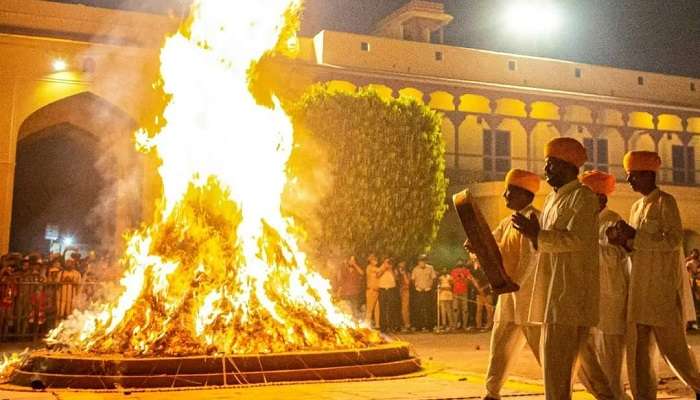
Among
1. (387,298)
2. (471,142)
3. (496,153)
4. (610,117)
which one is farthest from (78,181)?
(610,117)

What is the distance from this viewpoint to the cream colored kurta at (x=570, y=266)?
15.2 feet

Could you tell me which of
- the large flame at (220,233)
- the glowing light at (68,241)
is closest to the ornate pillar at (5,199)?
the glowing light at (68,241)

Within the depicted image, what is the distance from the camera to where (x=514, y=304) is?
5547mm

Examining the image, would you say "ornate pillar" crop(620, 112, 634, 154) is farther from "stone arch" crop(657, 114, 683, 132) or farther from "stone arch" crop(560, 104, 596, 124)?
"stone arch" crop(657, 114, 683, 132)

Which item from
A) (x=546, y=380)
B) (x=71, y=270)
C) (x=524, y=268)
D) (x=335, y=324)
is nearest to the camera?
(x=546, y=380)

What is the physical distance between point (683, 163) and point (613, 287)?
28951 mm

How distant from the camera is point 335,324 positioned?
8719 millimetres

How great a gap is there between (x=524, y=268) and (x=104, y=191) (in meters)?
21.5

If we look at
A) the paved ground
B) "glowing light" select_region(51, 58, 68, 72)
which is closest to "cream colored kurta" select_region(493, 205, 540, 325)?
the paved ground

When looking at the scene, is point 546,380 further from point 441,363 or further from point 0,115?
point 0,115

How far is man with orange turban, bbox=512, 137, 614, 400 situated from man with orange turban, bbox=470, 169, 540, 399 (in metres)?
0.55

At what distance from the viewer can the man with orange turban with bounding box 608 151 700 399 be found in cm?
557

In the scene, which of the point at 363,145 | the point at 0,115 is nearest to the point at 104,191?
the point at 0,115

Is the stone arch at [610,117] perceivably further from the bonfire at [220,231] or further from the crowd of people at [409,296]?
the bonfire at [220,231]
